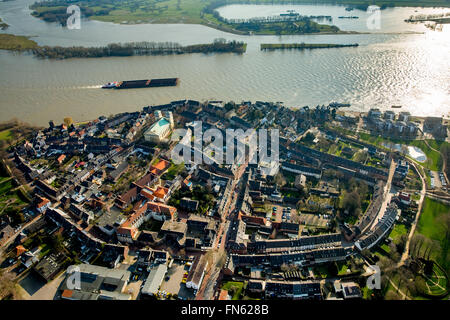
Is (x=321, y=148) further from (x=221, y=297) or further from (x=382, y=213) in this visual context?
(x=221, y=297)

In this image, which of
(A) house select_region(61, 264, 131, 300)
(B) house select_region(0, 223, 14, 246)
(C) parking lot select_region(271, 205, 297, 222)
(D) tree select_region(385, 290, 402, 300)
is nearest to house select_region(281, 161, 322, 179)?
(C) parking lot select_region(271, 205, 297, 222)

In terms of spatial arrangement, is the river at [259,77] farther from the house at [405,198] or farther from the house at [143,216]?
the house at [143,216]

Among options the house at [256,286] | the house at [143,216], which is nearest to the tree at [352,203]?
the house at [256,286]

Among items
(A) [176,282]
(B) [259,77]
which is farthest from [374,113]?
(A) [176,282]

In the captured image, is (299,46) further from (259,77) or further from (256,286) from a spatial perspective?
(256,286)

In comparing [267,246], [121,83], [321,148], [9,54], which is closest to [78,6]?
[9,54]

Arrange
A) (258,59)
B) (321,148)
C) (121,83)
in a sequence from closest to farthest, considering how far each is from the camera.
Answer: (321,148) → (121,83) → (258,59)

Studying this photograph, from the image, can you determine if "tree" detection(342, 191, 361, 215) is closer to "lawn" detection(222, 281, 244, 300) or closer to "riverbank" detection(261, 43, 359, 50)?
"lawn" detection(222, 281, 244, 300)
